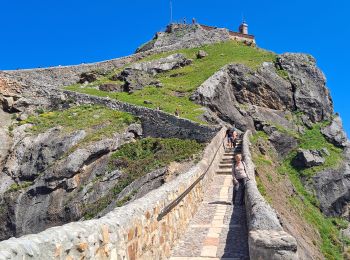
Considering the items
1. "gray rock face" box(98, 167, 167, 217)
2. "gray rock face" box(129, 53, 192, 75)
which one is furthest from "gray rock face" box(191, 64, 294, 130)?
"gray rock face" box(98, 167, 167, 217)

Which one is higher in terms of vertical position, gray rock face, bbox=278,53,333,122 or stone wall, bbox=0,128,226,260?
gray rock face, bbox=278,53,333,122

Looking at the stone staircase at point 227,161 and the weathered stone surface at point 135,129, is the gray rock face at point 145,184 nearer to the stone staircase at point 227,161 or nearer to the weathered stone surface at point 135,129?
the stone staircase at point 227,161

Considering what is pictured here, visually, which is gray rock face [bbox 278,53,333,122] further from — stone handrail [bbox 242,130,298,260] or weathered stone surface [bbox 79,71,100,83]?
stone handrail [bbox 242,130,298,260]

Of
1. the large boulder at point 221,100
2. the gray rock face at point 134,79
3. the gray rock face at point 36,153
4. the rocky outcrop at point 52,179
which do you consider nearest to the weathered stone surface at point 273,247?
the rocky outcrop at point 52,179

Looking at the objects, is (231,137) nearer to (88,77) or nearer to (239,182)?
(239,182)

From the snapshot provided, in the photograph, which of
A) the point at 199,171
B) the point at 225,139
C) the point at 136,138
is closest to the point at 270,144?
the point at 225,139

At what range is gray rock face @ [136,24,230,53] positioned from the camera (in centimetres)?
5366

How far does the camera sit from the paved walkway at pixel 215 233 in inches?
364

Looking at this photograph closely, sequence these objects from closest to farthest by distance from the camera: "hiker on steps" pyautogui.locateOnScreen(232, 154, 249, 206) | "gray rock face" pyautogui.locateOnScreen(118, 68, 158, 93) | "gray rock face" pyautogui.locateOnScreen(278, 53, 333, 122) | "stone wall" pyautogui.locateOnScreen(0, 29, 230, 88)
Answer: "hiker on steps" pyautogui.locateOnScreen(232, 154, 249, 206)
"stone wall" pyautogui.locateOnScreen(0, 29, 230, 88)
"gray rock face" pyautogui.locateOnScreen(278, 53, 333, 122)
"gray rock face" pyautogui.locateOnScreen(118, 68, 158, 93)

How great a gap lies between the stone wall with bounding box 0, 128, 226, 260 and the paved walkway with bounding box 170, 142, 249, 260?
0.32 m

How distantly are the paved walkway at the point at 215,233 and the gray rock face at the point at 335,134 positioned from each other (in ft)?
76.5

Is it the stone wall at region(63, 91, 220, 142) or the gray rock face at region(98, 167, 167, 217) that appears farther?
the stone wall at region(63, 91, 220, 142)

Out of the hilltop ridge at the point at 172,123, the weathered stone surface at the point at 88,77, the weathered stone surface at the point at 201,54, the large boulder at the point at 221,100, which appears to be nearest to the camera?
the hilltop ridge at the point at 172,123

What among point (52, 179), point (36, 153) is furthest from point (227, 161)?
point (36, 153)
